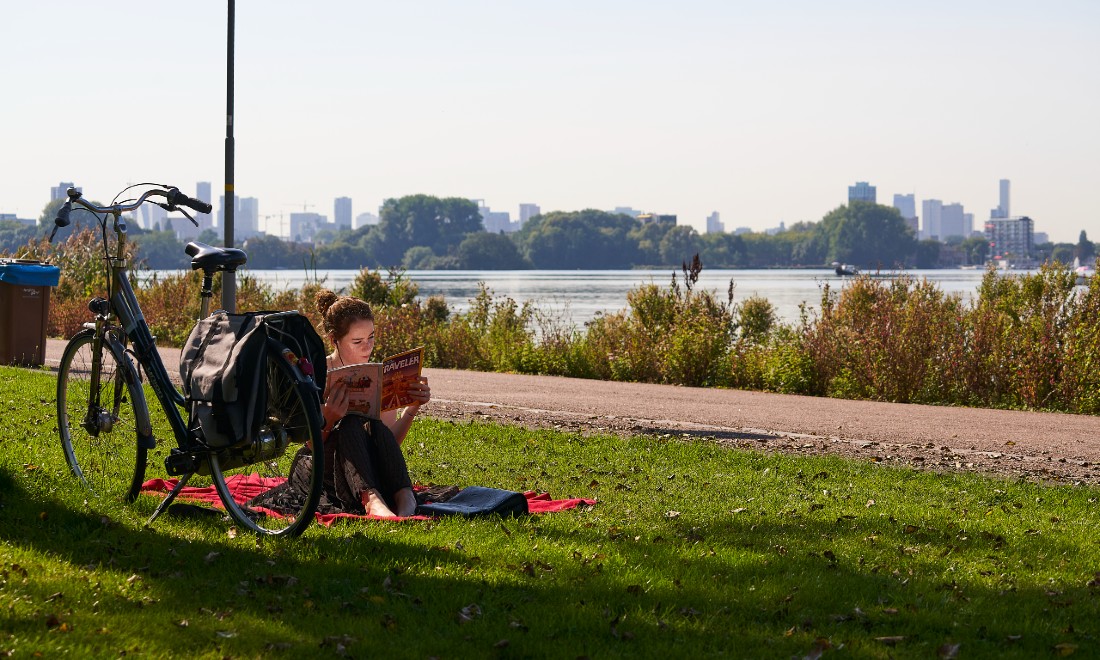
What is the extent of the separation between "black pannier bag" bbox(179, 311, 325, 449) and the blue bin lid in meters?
10.8

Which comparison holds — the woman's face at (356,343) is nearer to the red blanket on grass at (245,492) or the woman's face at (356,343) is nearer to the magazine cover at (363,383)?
the magazine cover at (363,383)

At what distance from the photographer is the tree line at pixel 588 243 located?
427ft

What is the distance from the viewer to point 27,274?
1550cm

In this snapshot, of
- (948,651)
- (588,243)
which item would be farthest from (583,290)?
(588,243)

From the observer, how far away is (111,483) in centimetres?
666

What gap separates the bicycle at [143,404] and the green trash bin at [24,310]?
9620mm

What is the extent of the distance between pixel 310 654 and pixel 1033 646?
2641 millimetres

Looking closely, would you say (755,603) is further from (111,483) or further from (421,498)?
(111,483)

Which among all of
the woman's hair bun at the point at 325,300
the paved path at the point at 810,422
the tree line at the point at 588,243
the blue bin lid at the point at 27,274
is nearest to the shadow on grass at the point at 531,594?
the woman's hair bun at the point at 325,300

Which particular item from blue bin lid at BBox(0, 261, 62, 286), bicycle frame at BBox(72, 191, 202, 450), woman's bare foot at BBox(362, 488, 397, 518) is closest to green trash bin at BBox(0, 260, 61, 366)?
blue bin lid at BBox(0, 261, 62, 286)

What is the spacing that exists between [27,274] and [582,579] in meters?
12.3

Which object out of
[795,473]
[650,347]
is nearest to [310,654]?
[795,473]

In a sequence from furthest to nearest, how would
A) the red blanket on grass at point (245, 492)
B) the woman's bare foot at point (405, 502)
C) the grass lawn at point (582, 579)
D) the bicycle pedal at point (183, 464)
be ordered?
the red blanket on grass at point (245, 492) → the woman's bare foot at point (405, 502) → the bicycle pedal at point (183, 464) → the grass lawn at point (582, 579)

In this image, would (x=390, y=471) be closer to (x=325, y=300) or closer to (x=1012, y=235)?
(x=325, y=300)
